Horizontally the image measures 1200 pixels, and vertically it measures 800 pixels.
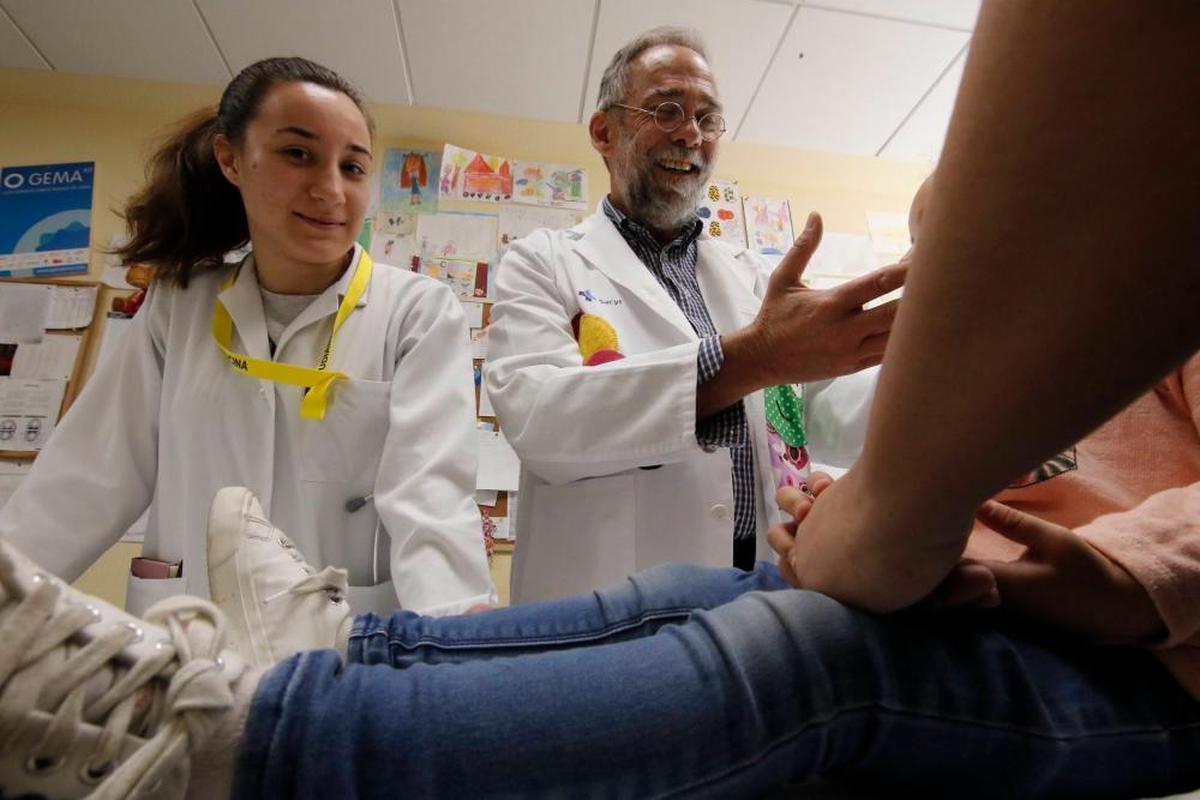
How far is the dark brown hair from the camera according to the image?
3.59 feet

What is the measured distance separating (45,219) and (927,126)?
3094 millimetres

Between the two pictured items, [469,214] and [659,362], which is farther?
[469,214]

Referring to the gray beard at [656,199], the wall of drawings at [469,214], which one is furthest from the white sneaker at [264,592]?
the wall of drawings at [469,214]

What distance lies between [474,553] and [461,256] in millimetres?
1432

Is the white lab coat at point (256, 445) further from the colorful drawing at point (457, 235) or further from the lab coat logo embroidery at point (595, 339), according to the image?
the colorful drawing at point (457, 235)

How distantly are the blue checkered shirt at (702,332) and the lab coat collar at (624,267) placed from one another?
4 centimetres

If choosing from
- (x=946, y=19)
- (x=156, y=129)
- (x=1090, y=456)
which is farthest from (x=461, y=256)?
(x=1090, y=456)

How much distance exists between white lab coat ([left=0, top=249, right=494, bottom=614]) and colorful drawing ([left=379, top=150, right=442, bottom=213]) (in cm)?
107

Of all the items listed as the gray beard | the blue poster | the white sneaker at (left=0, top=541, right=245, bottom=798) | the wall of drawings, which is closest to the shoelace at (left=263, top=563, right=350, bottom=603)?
the white sneaker at (left=0, top=541, right=245, bottom=798)

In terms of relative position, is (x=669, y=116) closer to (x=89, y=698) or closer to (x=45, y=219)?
(x=89, y=698)

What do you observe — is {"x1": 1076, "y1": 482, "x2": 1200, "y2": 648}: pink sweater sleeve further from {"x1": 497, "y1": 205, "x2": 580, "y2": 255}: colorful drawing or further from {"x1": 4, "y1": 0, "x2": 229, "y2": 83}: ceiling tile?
{"x1": 4, "y1": 0, "x2": 229, "y2": 83}: ceiling tile

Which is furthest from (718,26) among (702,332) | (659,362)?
(659,362)

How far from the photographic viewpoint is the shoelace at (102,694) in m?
0.32

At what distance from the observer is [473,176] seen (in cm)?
210
